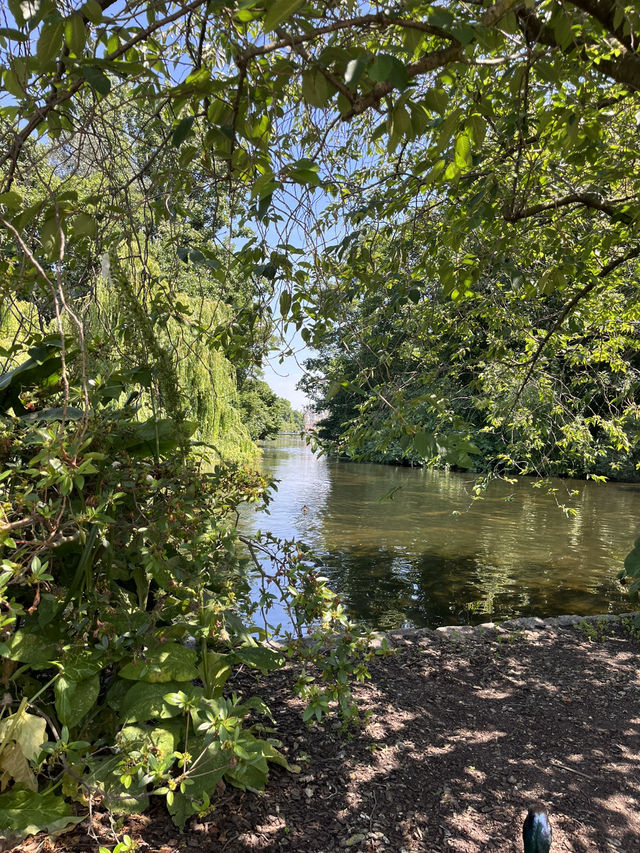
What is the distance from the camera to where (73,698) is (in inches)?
67.9

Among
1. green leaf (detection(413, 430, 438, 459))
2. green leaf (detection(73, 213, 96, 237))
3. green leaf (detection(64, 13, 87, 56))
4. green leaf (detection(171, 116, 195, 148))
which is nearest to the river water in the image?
green leaf (detection(413, 430, 438, 459))

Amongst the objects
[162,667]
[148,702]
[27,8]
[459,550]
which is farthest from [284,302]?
[459,550]

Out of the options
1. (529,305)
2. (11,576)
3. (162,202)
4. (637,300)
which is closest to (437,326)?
(529,305)

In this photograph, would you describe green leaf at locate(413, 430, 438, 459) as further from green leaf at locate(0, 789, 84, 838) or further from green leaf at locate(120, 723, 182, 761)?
green leaf at locate(0, 789, 84, 838)

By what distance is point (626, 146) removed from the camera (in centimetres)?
391

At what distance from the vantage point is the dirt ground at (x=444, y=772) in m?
1.86

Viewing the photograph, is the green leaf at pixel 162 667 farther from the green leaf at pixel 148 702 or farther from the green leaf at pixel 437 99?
the green leaf at pixel 437 99

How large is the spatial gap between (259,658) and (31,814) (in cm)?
86

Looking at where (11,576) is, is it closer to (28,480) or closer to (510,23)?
(28,480)

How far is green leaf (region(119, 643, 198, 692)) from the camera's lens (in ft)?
5.93

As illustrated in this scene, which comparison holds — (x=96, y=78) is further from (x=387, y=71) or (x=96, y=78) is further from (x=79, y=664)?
(x=79, y=664)

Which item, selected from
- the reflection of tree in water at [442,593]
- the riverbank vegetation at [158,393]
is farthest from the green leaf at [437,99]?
the reflection of tree in water at [442,593]

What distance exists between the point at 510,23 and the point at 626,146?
2.92m

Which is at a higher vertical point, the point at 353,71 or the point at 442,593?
the point at 353,71
